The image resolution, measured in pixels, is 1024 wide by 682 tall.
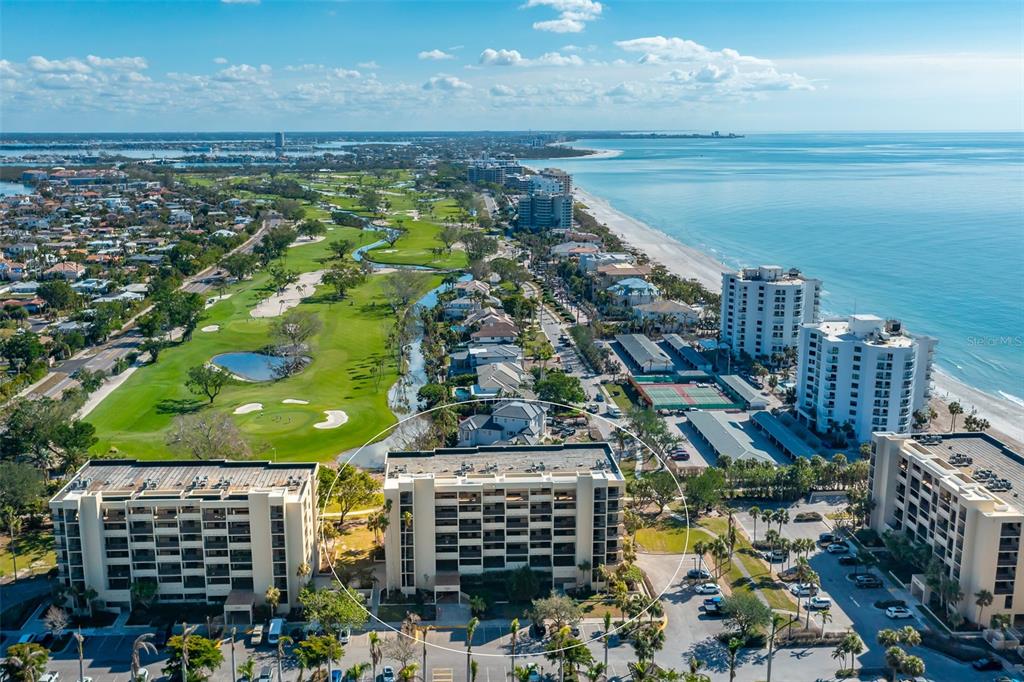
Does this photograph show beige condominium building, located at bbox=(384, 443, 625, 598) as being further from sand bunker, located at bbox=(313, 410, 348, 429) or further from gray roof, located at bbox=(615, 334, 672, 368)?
gray roof, located at bbox=(615, 334, 672, 368)

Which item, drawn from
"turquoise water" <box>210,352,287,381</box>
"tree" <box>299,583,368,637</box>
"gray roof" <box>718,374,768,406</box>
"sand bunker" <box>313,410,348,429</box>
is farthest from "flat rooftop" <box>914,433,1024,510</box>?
"turquoise water" <box>210,352,287,381</box>

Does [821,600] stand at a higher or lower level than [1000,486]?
lower

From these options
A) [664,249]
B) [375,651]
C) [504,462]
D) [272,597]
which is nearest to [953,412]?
[504,462]

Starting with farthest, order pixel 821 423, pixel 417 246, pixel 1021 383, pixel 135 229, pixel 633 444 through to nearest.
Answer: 1. pixel 135 229
2. pixel 417 246
3. pixel 1021 383
4. pixel 821 423
5. pixel 633 444

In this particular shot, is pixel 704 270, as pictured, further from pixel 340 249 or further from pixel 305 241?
pixel 305 241

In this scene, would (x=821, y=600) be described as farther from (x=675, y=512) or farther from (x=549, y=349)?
(x=549, y=349)

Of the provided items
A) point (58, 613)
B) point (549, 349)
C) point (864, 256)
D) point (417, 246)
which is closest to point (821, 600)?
point (58, 613)

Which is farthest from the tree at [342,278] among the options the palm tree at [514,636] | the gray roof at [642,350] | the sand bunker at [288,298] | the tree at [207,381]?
the palm tree at [514,636]

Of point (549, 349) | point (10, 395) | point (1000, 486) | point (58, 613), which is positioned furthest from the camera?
point (549, 349)
